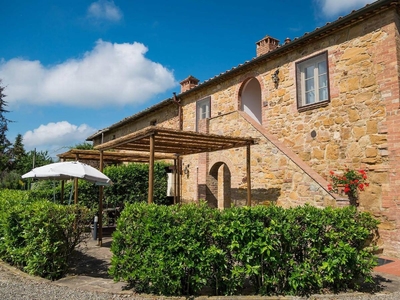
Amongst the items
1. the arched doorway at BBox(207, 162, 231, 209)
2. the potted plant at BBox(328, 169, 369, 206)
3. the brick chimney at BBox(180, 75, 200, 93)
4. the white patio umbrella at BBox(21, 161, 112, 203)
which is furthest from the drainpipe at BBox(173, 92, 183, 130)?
the potted plant at BBox(328, 169, 369, 206)

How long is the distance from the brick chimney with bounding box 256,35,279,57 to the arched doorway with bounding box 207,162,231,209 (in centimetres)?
454

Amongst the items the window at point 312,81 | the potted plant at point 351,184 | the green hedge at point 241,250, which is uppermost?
the window at point 312,81

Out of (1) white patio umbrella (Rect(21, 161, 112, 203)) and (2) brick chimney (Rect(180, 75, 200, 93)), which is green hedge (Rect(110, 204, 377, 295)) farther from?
(2) brick chimney (Rect(180, 75, 200, 93))

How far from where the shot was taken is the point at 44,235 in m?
5.03

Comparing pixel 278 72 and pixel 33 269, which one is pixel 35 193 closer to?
pixel 33 269

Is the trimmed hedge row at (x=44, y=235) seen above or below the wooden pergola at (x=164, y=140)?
below

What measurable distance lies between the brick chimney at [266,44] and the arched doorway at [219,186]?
4.54 meters

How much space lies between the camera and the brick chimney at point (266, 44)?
11156 mm

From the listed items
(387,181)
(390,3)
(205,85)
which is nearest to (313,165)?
(387,181)

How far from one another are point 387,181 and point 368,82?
2484 millimetres

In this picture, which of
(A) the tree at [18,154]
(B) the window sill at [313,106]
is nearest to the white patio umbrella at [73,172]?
(B) the window sill at [313,106]

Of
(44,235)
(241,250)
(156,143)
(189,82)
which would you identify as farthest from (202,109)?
(241,250)

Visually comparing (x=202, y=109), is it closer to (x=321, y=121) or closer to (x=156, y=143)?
(x=156, y=143)

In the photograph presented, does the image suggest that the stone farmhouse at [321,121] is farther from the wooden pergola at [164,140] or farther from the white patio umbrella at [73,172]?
the white patio umbrella at [73,172]
